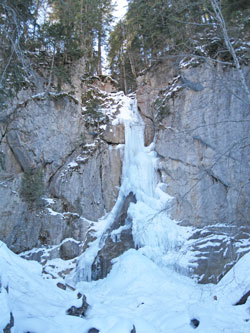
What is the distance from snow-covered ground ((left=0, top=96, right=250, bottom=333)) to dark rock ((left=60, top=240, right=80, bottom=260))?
0.27 meters

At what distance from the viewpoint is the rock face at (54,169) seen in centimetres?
1212

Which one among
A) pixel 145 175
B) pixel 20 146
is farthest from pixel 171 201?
pixel 20 146

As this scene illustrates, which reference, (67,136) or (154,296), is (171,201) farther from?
(67,136)

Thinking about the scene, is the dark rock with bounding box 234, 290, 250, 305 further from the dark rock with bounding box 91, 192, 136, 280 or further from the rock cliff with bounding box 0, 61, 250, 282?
the dark rock with bounding box 91, 192, 136, 280

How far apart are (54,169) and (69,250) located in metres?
3.55

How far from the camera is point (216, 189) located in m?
12.0

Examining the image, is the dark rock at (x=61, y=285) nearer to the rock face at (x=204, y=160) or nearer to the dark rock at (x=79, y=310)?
the dark rock at (x=79, y=310)

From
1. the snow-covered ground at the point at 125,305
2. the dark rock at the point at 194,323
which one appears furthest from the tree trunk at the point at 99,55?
the dark rock at the point at 194,323

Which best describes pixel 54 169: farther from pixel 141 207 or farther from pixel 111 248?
pixel 111 248

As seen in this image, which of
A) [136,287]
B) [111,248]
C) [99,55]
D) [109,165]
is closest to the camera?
[136,287]

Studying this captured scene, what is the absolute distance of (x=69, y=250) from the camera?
12.1 metres

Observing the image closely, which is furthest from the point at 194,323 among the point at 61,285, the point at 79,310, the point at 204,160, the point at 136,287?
the point at 204,160

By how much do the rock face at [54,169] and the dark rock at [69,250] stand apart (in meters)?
0.26

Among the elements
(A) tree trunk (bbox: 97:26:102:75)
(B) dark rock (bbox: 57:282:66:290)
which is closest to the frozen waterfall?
(B) dark rock (bbox: 57:282:66:290)
